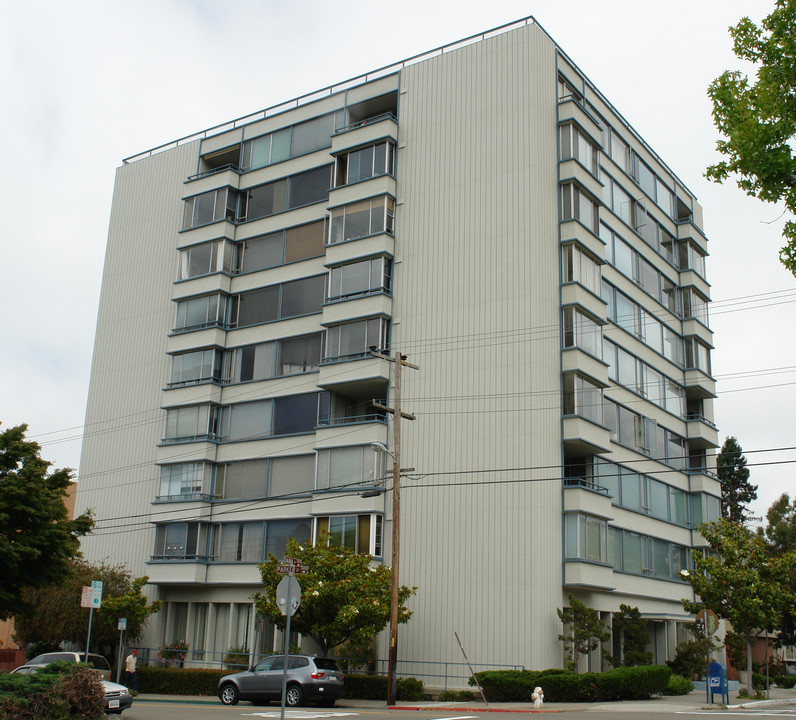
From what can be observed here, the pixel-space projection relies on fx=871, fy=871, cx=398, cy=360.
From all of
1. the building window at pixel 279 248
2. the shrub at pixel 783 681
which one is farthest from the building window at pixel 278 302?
the shrub at pixel 783 681

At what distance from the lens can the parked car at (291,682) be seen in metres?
26.9

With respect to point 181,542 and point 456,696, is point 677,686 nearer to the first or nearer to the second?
point 456,696

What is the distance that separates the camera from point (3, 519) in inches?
953

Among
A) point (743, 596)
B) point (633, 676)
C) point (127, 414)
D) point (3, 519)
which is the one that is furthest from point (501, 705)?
point (127, 414)

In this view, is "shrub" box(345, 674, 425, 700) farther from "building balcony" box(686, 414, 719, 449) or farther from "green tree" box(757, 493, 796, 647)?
"green tree" box(757, 493, 796, 647)

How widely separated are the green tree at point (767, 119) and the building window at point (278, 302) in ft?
94.0

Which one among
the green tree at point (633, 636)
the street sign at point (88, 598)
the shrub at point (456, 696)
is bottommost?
the shrub at point (456, 696)

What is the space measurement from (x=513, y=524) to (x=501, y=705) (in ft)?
25.2

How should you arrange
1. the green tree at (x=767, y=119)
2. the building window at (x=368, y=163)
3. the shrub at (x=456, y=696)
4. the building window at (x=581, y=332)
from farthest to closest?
the building window at (x=368, y=163) < the building window at (x=581, y=332) < the shrub at (x=456, y=696) < the green tree at (x=767, y=119)

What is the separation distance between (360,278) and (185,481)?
44.2 feet

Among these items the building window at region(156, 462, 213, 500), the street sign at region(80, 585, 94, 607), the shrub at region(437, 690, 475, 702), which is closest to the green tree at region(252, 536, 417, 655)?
the shrub at region(437, 690, 475, 702)

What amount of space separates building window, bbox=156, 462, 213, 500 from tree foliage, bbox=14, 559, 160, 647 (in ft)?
14.6

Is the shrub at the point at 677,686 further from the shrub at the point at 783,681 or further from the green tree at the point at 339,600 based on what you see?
the shrub at the point at 783,681

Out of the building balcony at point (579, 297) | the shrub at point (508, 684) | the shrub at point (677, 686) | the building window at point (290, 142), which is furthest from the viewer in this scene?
the building window at point (290, 142)
